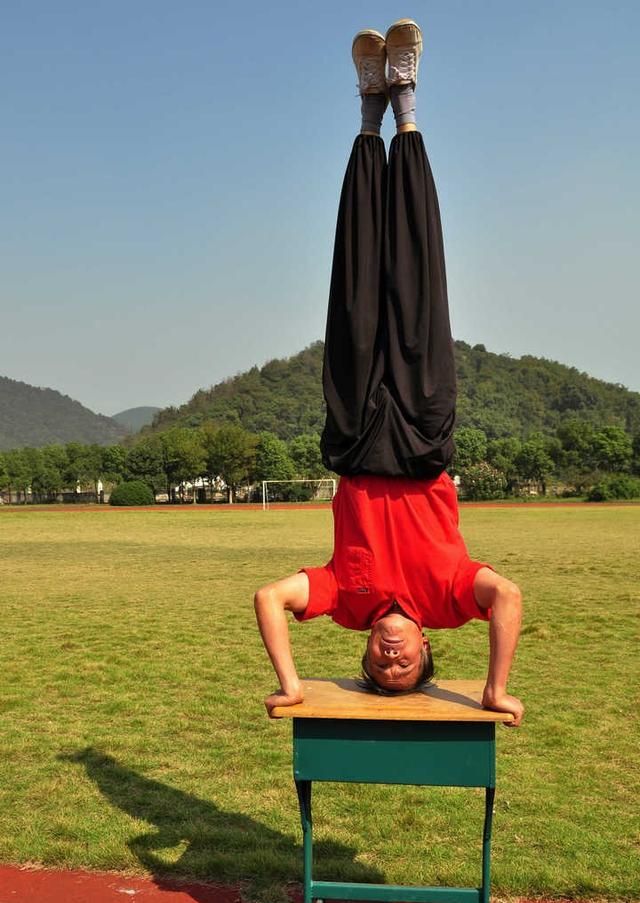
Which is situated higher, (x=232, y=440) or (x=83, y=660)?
(x=232, y=440)

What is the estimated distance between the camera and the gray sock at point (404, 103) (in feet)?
14.0

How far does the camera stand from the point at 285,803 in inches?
236

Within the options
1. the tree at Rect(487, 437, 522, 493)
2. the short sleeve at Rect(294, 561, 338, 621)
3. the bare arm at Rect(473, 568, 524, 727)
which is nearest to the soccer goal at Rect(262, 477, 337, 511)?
the tree at Rect(487, 437, 522, 493)

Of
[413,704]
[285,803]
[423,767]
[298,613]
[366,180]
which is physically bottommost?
[285,803]

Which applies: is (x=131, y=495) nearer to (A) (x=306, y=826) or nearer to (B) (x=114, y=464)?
(B) (x=114, y=464)

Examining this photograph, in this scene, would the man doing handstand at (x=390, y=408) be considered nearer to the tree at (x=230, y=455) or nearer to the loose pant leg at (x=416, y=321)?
the loose pant leg at (x=416, y=321)

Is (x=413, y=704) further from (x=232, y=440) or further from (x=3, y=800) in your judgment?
(x=232, y=440)

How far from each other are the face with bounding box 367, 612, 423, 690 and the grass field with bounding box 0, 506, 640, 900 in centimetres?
148

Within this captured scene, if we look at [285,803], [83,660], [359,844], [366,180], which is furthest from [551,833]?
[83,660]

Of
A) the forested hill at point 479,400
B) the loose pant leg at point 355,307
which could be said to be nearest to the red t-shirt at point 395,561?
the loose pant leg at point 355,307

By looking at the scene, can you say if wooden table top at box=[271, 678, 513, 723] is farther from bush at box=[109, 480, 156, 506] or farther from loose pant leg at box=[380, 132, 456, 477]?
bush at box=[109, 480, 156, 506]

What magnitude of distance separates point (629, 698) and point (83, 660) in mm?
6208

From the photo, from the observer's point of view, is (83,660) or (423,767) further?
(83,660)

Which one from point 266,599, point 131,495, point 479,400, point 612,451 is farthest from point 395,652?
point 479,400
